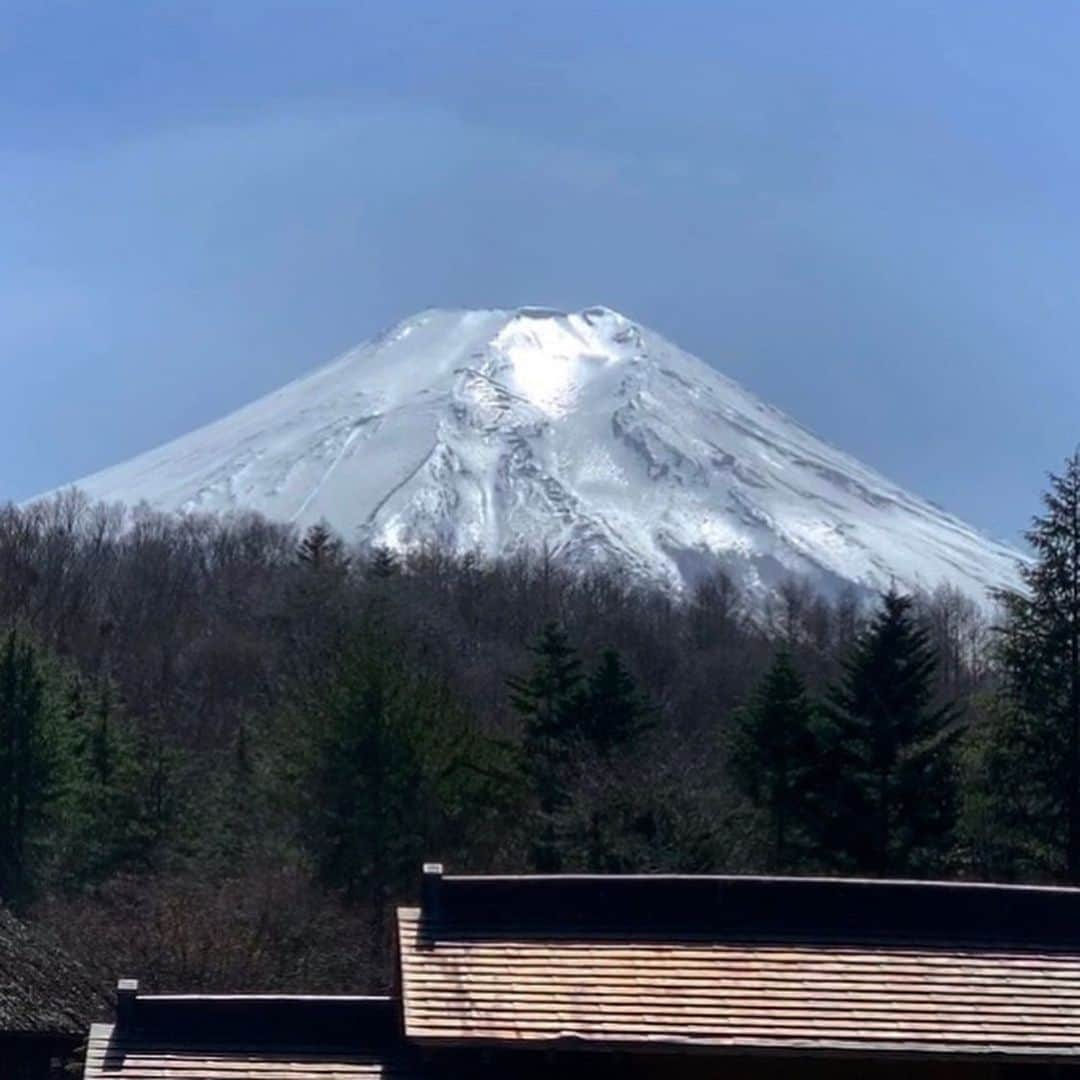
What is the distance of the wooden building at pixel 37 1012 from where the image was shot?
101 ft

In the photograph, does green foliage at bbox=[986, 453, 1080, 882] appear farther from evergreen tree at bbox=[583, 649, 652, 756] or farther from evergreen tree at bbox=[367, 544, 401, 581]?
evergreen tree at bbox=[367, 544, 401, 581]

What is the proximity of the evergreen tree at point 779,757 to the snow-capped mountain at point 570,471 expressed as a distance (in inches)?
3448

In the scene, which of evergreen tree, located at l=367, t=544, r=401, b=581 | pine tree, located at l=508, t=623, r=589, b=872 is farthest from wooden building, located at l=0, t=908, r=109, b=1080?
evergreen tree, located at l=367, t=544, r=401, b=581

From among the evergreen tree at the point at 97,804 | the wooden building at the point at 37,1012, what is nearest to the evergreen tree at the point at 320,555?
the evergreen tree at the point at 97,804

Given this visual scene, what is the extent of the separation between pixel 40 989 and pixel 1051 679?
54.0 feet

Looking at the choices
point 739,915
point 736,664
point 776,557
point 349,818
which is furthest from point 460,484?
point 739,915

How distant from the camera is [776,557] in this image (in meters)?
149

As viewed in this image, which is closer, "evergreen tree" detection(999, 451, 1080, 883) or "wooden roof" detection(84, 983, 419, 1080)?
"wooden roof" detection(84, 983, 419, 1080)

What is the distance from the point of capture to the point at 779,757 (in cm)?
4362

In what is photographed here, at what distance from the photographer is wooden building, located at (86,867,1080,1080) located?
19.1 meters

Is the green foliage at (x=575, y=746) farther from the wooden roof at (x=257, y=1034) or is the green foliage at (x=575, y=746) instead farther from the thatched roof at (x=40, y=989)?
the wooden roof at (x=257, y=1034)

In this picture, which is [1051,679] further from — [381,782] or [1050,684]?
[381,782]

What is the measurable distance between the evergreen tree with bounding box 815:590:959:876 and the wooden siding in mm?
18114

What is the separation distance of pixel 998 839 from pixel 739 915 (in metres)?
17.9
